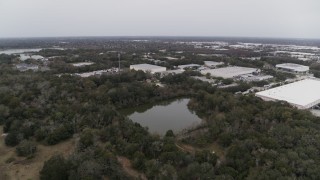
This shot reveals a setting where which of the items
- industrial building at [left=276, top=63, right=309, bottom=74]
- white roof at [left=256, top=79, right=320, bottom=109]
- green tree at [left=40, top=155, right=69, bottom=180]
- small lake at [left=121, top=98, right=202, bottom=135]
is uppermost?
industrial building at [left=276, top=63, right=309, bottom=74]

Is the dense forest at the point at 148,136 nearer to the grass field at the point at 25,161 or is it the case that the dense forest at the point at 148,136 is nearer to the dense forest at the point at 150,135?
A: the dense forest at the point at 150,135

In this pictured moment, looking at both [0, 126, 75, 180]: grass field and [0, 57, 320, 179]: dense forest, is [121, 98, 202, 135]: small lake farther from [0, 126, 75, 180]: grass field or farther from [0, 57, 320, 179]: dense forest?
[0, 126, 75, 180]: grass field

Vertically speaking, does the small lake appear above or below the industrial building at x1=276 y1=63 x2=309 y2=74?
below

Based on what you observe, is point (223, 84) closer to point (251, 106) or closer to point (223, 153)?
point (251, 106)

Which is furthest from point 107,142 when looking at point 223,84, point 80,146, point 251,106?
point 223,84

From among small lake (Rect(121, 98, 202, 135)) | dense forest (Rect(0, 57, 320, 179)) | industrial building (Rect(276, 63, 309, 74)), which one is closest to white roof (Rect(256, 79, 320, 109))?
dense forest (Rect(0, 57, 320, 179))

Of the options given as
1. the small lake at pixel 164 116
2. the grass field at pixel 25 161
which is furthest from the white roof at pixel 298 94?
the grass field at pixel 25 161

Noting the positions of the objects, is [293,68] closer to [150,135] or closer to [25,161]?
[150,135]
